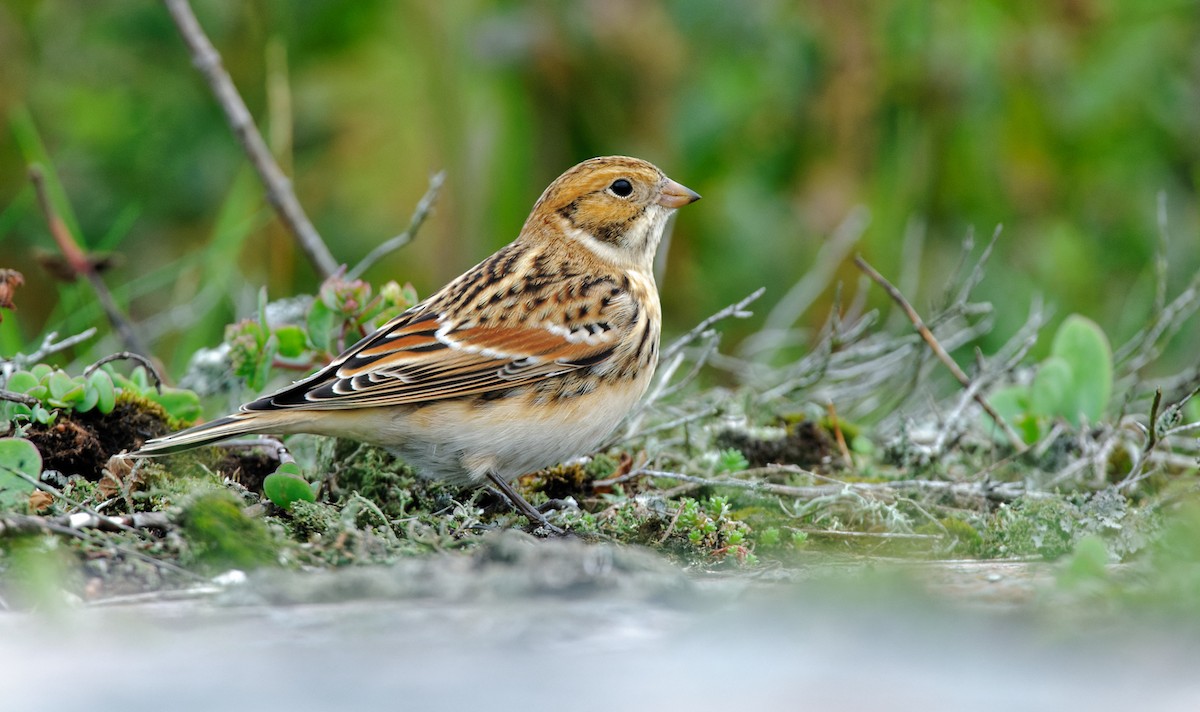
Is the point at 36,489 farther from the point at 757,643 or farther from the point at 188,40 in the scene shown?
the point at 188,40

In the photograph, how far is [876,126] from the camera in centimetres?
748

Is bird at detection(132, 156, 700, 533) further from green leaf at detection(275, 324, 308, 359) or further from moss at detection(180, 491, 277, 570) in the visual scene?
moss at detection(180, 491, 277, 570)

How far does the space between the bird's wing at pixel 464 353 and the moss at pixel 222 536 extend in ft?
3.23

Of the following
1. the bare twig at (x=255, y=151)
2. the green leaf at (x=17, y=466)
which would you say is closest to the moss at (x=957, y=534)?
the green leaf at (x=17, y=466)

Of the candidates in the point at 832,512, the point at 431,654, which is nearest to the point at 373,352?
the point at 832,512

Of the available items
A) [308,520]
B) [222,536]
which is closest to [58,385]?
[308,520]

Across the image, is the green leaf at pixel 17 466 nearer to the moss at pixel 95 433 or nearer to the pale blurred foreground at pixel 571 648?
the moss at pixel 95 433

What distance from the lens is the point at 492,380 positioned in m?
4.43

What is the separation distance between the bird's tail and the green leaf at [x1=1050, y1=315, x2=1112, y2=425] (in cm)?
260

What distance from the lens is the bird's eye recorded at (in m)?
5.36

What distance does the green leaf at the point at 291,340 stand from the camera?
4.42 meters

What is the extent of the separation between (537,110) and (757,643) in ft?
19.4

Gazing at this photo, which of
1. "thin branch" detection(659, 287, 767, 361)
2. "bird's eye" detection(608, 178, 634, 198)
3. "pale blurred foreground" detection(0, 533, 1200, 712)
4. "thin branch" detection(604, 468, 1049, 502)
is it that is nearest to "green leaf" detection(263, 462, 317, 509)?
"pale blurred foreground" detection(0, 533, 1200, 712)

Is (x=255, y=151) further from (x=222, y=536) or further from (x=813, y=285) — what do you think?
(x=222, y=536)
